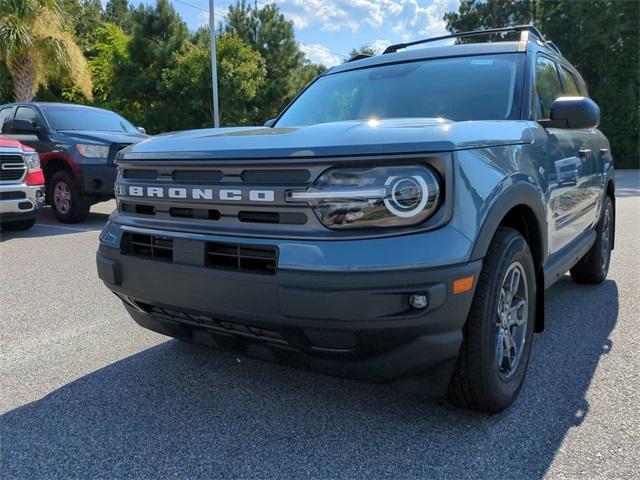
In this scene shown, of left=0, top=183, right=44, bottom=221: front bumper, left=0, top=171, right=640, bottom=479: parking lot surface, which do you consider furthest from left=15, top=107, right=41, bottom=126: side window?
left=0, top=171, right=640, bottom=479: parking lot surface

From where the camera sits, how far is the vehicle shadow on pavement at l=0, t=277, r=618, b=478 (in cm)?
210

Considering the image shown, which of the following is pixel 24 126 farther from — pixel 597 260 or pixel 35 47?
pixel 35 47

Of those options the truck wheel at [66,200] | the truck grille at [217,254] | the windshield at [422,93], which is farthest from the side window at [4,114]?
the truck grille at [217,254]

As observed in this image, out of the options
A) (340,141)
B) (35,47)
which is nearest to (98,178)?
(340,141)

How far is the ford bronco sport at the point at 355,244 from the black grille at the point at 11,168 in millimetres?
A: 4906

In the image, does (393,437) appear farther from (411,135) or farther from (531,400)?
(411,135)

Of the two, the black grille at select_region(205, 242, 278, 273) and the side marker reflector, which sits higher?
the black grille at select_region(205, 242, 278, 273)

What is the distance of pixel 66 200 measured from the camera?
8086 millimetres

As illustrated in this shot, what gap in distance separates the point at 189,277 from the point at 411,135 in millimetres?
1019

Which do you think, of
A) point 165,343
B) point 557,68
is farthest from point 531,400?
point 557,68

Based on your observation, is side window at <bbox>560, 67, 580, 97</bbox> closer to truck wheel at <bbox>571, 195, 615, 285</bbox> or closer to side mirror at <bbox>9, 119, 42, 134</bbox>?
truck wheel at <bbox>571, 195, 615, 285</bbox>

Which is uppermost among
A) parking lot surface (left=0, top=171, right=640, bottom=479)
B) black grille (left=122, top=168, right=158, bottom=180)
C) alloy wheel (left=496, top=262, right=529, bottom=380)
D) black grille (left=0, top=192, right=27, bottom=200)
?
black grille (left=122, top=168, right=158, bottom=180)

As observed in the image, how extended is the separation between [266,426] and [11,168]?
5.88m

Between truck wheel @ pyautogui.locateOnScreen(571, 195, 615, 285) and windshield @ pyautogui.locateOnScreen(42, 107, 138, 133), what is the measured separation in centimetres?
700
